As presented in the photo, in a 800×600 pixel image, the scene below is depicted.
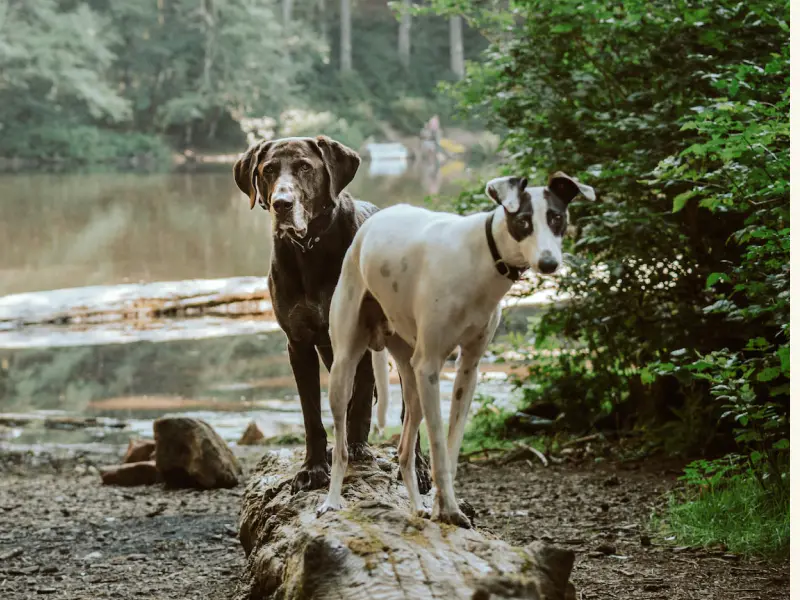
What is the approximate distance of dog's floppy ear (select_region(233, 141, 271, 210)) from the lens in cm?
448

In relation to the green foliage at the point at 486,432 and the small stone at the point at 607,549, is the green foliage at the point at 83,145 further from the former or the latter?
the small stone at the point at 607,549

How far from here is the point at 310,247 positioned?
4.64 m

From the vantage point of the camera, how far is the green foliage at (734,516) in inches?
219

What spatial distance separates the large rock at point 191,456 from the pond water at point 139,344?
2.40 meters

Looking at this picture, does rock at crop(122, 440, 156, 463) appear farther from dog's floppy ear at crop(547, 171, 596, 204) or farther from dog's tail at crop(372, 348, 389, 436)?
dog's floppy ear at crop(547, 171, 596, 204)

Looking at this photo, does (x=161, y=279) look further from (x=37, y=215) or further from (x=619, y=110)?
(x=619, y=110)

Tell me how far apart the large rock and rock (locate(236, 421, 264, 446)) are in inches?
80.1

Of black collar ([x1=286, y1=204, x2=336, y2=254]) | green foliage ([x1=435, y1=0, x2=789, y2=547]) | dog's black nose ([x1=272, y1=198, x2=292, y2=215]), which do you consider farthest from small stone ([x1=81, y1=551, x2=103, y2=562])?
green foliage ([x1=435, y1=0, x2=789, y2=547])

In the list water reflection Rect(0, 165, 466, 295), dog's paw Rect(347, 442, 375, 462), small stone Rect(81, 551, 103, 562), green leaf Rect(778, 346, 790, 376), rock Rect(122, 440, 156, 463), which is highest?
green leaf Rect(778, 346, 790, 376)

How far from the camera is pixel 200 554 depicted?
6273 millimetres

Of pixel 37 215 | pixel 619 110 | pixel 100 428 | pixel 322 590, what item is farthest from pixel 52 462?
pixel 37 215

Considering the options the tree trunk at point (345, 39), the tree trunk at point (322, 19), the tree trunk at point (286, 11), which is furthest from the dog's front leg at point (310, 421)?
the tree trunk at point (322, 19)

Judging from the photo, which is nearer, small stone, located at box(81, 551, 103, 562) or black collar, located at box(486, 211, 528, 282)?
black collar, located at box(486, 211, 528, 282)

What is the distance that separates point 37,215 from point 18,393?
15.6 meters
